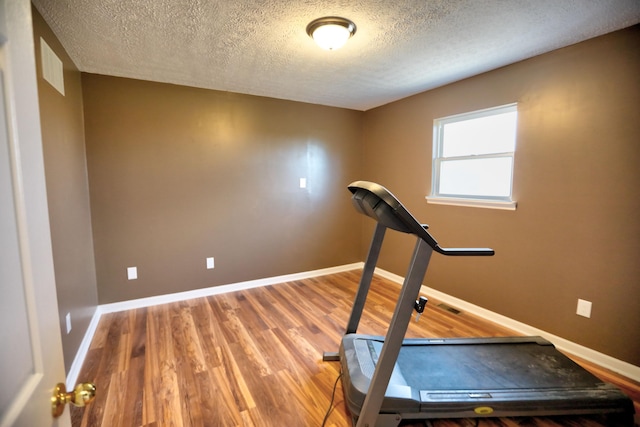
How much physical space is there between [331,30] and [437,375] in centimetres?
230

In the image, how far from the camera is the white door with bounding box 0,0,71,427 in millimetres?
489

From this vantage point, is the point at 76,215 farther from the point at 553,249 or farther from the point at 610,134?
the point at 610,134

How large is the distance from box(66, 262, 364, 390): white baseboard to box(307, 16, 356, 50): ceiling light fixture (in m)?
2.74

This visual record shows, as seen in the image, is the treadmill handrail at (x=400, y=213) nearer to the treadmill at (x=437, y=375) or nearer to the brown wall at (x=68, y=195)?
the treadmill at (x=437, y=375)

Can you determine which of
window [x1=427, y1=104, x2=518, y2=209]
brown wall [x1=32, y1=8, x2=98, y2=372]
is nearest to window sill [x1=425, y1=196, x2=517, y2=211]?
window [x1=427, y1=104, x2=518, y2=209]

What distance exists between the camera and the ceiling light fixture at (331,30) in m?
1.80

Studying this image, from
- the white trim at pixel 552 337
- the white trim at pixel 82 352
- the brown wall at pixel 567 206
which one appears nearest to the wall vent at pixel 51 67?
the white trim at pixel 82 352

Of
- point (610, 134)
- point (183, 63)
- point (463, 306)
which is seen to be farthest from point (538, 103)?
point (183, 63)

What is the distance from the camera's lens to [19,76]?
0.56m

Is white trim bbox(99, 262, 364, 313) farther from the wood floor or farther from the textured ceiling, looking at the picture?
the textured ceiling

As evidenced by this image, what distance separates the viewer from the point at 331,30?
183 cm

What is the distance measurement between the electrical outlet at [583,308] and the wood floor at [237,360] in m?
0.37

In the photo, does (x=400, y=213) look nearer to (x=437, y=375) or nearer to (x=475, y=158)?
(x=437, y=375)

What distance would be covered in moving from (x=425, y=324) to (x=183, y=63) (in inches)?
125
